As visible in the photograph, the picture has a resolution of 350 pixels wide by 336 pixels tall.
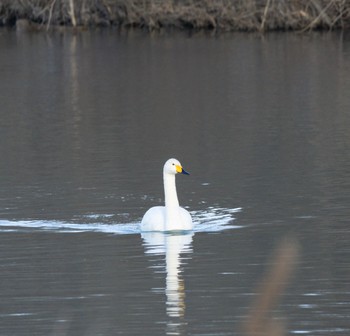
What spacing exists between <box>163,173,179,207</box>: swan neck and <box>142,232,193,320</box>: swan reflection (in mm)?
352

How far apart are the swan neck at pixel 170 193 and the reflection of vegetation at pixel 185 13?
27947 millimetres

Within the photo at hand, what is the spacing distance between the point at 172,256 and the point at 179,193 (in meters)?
3.94

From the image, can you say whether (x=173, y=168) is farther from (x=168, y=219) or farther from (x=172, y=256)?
(x=172, y=256)

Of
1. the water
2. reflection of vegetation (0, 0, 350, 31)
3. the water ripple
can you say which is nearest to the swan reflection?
the water

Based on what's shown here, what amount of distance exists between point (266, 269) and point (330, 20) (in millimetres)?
31449

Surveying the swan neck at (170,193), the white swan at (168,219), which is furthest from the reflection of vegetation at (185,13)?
the white swan at (168,219)

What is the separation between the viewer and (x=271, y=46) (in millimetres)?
36656

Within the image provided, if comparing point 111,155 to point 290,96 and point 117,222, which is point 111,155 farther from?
point 290,96

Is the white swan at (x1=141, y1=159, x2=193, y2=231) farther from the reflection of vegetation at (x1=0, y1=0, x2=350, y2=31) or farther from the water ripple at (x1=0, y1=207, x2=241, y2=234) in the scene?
the reflection of vegetation at (x1=0, y1=0, x2=350, y2=31)

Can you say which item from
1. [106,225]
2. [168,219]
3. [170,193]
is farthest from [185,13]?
[168,219]

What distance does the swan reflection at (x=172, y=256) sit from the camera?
9625 millimetres

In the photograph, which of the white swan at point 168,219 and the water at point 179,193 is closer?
the water at point 179,193

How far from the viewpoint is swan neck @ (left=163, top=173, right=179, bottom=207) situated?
13.0 metres

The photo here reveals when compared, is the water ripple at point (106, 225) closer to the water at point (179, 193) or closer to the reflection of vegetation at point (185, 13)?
the water at point (179, 193)
